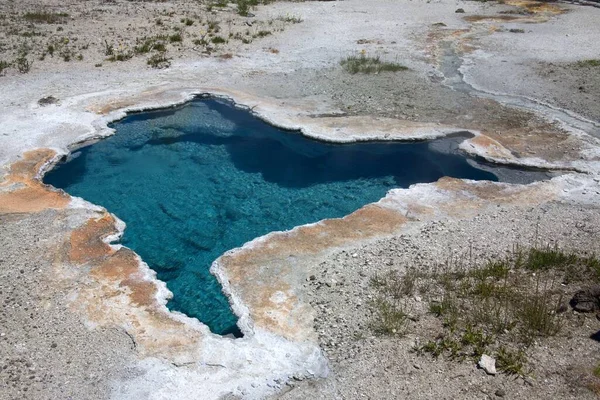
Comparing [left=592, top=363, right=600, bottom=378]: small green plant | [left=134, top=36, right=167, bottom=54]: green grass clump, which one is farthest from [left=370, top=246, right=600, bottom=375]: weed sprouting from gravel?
[left=134, top=36, right=167, bottom=54]: green grass clump

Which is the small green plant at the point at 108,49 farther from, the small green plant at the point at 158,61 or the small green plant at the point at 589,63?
the small green plant at the point at 589,63

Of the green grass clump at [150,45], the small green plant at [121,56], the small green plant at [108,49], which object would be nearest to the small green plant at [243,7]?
the green grass clump at [150,45]

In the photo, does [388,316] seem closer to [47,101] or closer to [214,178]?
[214,178]

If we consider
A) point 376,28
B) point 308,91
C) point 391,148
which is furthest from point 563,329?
point 376,28

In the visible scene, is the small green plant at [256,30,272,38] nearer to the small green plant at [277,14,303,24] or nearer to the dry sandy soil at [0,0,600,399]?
the dry sandy soil at [0,0,600,399]

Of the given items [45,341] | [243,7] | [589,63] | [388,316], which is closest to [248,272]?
[388,316]
